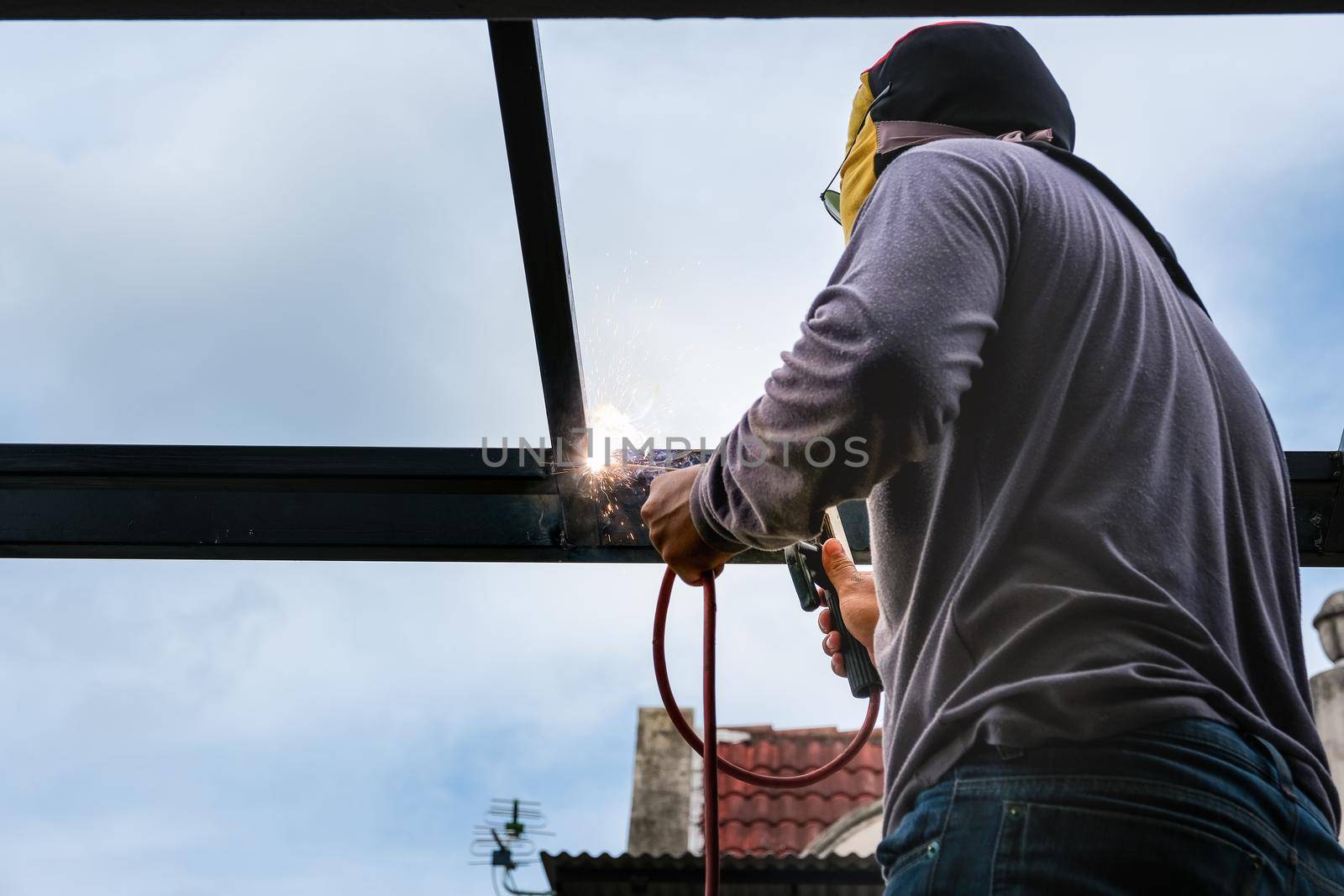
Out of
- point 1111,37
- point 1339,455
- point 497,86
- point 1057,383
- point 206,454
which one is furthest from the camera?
point 206,454

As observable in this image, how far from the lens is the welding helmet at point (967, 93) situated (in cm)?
151

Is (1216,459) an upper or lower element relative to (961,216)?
lower

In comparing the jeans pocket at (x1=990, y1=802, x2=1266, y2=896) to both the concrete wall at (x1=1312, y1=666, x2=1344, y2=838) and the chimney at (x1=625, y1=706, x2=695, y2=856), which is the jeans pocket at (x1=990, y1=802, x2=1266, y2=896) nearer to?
the concrete wall at (x1=1312, y1=666, x2=1344, y2=838)

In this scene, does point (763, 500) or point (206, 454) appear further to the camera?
point (206, 454)

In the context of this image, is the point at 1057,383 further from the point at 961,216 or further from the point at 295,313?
the point at 295,313

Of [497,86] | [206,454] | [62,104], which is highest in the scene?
[62,104]

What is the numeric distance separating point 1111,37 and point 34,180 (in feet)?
8.17

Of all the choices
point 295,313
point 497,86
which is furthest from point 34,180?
point 497,86

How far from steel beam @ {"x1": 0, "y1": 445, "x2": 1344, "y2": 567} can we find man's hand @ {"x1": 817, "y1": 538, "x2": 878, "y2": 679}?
2.47 feet

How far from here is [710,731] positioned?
4.79 ft

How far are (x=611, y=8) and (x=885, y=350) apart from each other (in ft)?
2.36

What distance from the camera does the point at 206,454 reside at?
109 inches

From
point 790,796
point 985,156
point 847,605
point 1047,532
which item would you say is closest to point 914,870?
point 1047,532

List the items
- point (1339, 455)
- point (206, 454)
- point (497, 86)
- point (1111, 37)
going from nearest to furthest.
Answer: point (497, 86) < point (1111, 37) < point (1339, 455) < point (206, 454)
